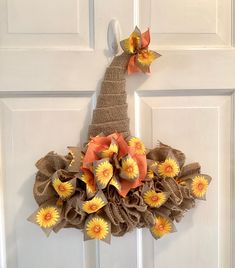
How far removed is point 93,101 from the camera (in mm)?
766

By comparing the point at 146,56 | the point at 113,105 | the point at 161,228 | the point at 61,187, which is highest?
the point at 146,56

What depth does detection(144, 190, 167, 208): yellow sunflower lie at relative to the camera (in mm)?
696

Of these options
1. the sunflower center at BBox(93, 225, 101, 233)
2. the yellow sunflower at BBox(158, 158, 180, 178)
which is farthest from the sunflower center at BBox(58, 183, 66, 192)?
the yellow sunflower at BBox(158, 158, 180, 178)

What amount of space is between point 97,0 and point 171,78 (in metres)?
0.25

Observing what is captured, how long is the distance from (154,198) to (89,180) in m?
0.15

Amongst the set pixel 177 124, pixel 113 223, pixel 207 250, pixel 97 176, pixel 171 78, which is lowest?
pixel 207 250

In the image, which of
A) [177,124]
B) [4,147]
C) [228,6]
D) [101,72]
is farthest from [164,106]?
[4,147]

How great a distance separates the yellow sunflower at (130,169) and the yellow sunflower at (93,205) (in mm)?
76

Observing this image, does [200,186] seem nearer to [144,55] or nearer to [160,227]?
[160,227]

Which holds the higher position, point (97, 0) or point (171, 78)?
point (97, 0)

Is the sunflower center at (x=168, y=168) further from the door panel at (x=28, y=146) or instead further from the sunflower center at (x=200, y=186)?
the door panel at (x=28, y=146)

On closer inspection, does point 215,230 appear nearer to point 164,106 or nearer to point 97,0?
point 164,106

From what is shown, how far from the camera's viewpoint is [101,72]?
754 mm

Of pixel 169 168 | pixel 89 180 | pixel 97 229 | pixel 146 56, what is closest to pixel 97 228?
pixel 97 229
